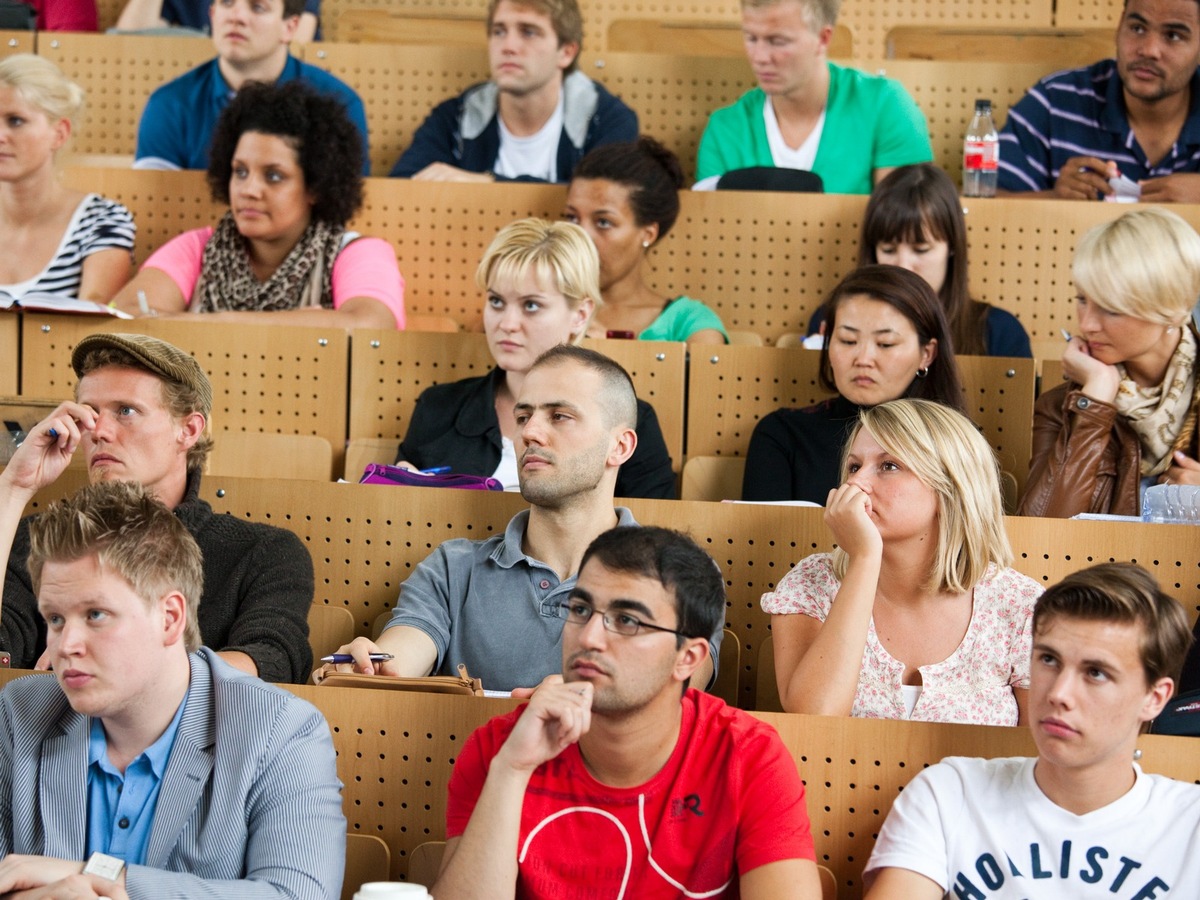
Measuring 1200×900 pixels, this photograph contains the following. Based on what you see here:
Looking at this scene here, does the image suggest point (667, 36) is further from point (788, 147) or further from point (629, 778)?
point (629, 778)

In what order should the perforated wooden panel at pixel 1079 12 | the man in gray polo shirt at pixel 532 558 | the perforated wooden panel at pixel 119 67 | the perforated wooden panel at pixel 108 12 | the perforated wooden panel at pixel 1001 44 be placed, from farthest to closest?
the perforated wooden panel at pixel 108 12
the perforated wooden panel at pixel 1079 12
the perforated wooden panel at pixel 1001 44
the perforated wooden panel at pixel 119 67
the man in gray polo shirt at pixel 532 558

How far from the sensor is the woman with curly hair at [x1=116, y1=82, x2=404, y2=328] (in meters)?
4.27

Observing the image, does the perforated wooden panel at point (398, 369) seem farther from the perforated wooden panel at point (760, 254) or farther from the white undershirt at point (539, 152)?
the white undershirt at point (539, 152)

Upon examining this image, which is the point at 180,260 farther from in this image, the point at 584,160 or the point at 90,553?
the point at 90,553

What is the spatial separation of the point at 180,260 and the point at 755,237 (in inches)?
67.3

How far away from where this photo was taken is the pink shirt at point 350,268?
4.21m

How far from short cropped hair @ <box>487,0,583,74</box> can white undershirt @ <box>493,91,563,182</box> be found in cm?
19

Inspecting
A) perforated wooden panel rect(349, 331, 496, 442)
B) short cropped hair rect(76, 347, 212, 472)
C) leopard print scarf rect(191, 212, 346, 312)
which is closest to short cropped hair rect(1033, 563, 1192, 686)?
short cropped hair rect(76, 347, 212, 472)

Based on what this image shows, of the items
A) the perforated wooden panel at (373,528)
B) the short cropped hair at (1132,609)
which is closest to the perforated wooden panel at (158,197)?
the perforated wooden panel at (373,528)

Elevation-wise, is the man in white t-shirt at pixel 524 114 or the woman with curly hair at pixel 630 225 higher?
the man in white t-shirt at pixel 524 114

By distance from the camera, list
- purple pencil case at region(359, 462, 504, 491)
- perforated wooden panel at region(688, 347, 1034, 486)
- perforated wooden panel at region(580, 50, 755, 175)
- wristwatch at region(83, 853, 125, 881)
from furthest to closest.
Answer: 1. perforated wooden panel at region(580, 50, 755, 175)
2. perforated wooden panel at region(688, 347, 1034, 486)
3. purple pencil case at region(359, 462, 504, 491)
4. wristwatch at region(83, 853, 125, 881)

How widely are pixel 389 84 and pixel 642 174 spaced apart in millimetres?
1699

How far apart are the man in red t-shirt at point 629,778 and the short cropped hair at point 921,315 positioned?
137cm

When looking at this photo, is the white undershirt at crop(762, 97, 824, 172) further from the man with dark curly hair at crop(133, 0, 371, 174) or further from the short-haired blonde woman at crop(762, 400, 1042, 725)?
the short-haired blonde woman at crop(762, 400, 1042, 725)
